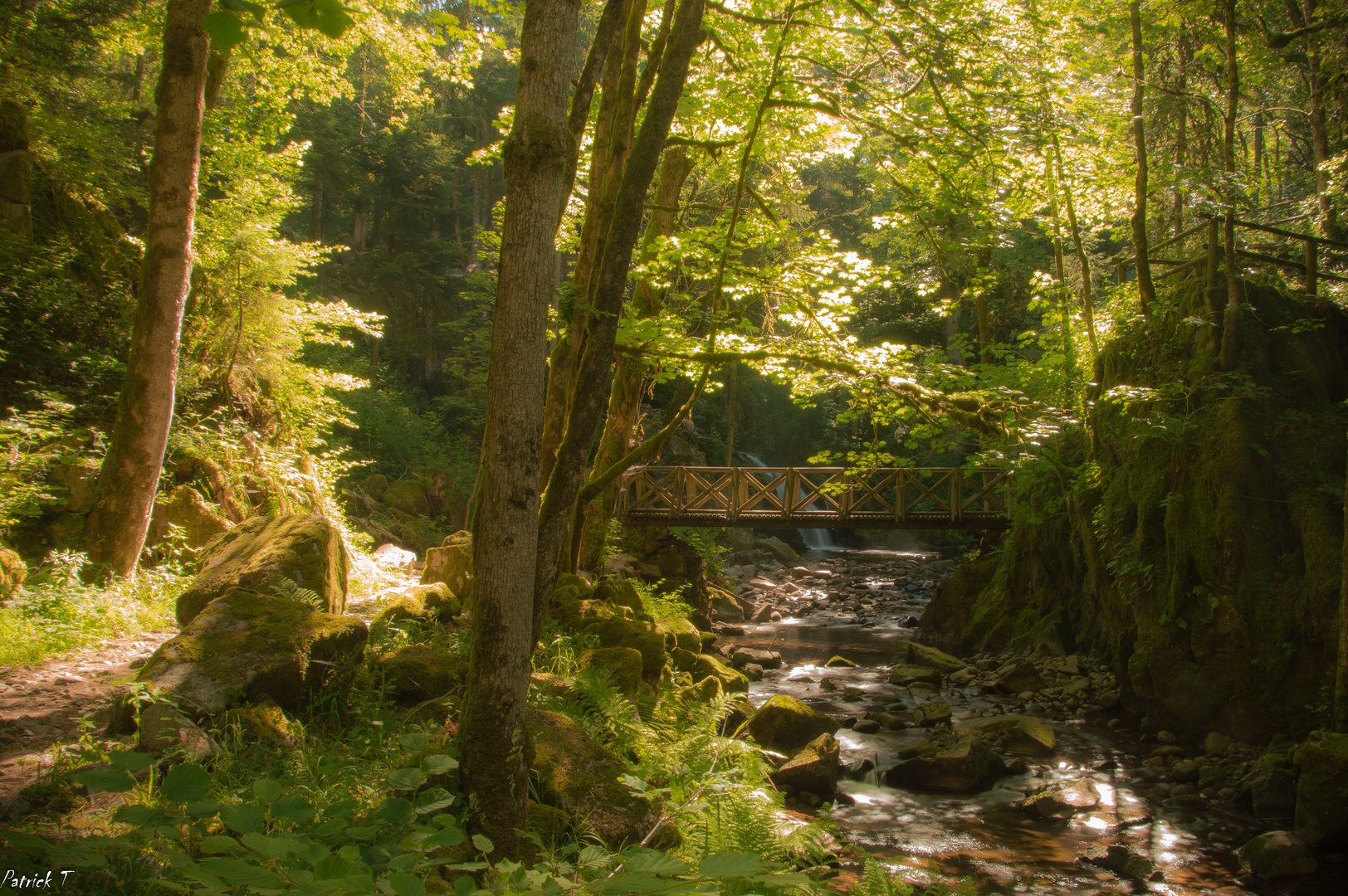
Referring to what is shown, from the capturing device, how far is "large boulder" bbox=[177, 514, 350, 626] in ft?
14.9

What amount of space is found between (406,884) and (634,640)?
200 inches

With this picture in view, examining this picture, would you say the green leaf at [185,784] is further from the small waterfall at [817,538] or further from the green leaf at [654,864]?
the small waterfall at [817,538]

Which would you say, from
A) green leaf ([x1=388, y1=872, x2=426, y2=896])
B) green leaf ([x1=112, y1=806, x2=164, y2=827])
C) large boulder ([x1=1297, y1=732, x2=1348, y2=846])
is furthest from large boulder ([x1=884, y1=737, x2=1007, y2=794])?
green leaf ([x1=112, y1=806, x2=164, y2=827])

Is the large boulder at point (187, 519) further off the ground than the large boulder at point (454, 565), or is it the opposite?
the large boulder at point (187, 519)

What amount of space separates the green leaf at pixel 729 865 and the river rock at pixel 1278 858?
18.6 feet

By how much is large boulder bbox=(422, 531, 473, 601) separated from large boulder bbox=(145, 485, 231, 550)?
208 centimetres

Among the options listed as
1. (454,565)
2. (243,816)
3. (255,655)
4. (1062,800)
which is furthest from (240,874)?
(1062,800)

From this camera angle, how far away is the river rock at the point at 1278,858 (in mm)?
4926

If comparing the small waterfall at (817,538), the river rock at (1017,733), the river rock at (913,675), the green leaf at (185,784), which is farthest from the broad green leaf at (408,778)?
the small waterfall at (817,538)

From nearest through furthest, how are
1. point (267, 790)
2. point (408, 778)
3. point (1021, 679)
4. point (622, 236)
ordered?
point (267, 790) → point (408, 778) → point (622, 236) → point (1021, 679)

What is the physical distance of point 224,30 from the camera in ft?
4.98

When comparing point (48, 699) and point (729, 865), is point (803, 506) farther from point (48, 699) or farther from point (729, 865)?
point (729, 865)

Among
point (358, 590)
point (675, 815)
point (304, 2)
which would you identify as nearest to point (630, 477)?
point (358, 590)

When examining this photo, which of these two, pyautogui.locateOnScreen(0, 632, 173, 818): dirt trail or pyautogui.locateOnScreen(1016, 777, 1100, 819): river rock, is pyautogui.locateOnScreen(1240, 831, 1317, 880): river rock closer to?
pyautogui.locateOnScreen(1016, 777, 1100, 819): river rock
